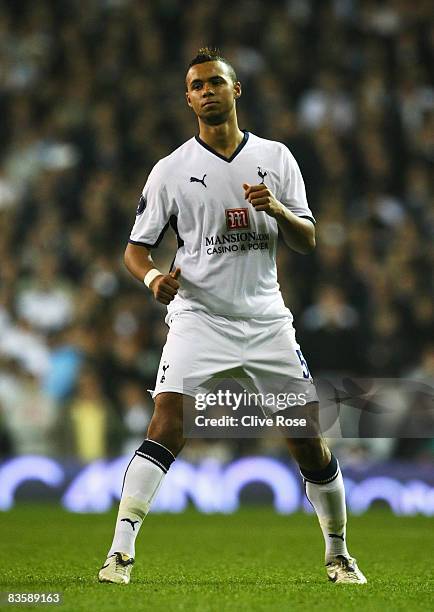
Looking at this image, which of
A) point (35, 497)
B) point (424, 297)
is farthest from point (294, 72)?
point (35, 497)

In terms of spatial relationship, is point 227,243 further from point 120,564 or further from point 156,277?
point 120,564

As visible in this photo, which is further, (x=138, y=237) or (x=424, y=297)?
(x=424, y=297)

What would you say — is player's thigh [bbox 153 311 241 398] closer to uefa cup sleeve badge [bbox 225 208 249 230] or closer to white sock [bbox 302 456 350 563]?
uefa cup sleeve badge [bbox 225 208 249 230]

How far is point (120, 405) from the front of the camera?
12.2 m

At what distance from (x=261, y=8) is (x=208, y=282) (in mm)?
11699

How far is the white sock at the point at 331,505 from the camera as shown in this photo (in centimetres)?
568

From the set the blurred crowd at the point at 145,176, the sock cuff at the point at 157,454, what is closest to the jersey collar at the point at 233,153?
the sock cuff at the point at 157,454

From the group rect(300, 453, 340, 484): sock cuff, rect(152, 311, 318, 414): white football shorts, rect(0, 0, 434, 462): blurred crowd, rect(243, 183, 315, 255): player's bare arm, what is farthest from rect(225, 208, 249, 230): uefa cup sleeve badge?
rect(0, 0, 434, 462): blurred crowd

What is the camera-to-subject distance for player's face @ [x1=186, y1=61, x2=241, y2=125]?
5676 mm

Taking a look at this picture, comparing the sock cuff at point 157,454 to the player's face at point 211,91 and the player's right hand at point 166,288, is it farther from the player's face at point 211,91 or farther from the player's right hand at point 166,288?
the player's face at point 211,91

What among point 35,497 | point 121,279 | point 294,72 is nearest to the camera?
point 35,497

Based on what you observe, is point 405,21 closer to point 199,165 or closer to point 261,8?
point 261,8

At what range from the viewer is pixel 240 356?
5586 millimetres

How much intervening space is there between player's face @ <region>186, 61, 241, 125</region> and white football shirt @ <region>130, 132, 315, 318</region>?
0.58 feet
